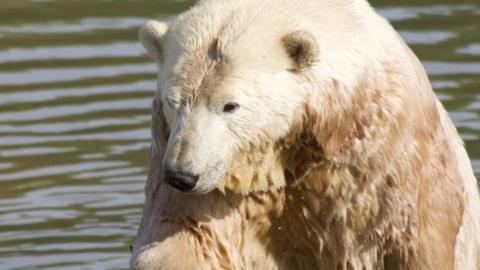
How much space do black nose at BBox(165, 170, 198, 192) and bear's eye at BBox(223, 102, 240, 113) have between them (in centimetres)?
28

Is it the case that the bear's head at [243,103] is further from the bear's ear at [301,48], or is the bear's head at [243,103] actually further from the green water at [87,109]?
the green water at [87,109]

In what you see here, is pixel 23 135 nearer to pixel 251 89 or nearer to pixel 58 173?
pixel 58 173

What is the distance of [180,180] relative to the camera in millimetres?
6973

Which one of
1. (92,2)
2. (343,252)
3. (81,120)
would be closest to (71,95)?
(81,120)

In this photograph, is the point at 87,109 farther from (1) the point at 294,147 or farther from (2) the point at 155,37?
(1) the point at 294,147

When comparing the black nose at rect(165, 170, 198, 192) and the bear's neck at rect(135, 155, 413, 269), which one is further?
the bear's neck at rect(135, 155, 413, 269)

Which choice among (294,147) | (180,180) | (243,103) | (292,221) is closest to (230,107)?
(243,103)

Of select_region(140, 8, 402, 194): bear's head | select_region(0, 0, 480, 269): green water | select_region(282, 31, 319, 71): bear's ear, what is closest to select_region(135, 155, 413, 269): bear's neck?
select_region(140, 8, 402, 194): bear's head

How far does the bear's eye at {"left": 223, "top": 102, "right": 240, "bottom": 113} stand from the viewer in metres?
7.11

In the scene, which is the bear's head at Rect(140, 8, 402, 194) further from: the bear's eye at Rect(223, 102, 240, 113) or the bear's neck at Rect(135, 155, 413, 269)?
the bear's neck at Rect(135, 155, 413, 269)

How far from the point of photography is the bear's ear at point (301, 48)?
723 centimetres

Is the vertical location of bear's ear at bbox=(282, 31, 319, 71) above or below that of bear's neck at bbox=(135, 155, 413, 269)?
above

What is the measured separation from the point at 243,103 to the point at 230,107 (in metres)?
0.05

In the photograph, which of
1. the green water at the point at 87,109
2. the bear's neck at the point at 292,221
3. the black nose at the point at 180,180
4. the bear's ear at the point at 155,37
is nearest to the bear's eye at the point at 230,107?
the black nose at the point at 180,180
